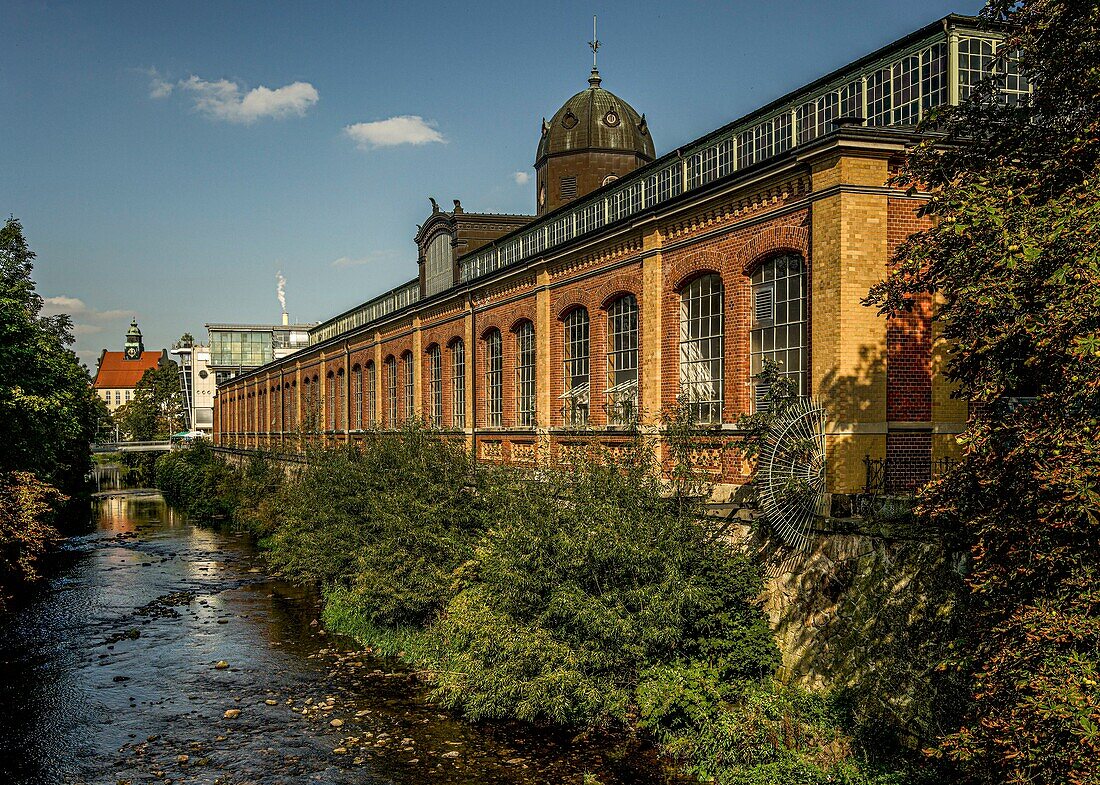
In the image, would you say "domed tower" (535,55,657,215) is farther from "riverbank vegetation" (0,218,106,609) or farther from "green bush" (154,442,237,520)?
"green bush" (154,442,237,520)

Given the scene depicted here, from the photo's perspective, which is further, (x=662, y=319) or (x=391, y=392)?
(x=391, y=392)

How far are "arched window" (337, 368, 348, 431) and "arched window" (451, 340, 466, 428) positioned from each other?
42.9ft

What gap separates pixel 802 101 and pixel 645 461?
7084 mm

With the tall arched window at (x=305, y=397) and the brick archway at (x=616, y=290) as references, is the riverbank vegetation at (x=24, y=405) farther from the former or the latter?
the tall arched window at (x=305, y=397)

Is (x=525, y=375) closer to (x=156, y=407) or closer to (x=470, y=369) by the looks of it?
(x=470, y=369)

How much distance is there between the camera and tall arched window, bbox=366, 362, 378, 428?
36031 mm

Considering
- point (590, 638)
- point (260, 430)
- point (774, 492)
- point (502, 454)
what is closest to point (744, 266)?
point (774, 492)

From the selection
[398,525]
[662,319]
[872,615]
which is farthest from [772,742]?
[398,525]

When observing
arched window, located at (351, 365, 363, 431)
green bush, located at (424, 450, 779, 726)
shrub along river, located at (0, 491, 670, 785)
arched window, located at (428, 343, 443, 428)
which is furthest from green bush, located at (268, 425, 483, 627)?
arched window, located at (351, 365, 363, 431)

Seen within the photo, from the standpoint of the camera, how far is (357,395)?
3909cm

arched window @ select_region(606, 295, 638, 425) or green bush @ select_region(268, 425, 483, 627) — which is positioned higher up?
arched window @ select_region(606, 295, 638, 425)

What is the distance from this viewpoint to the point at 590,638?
12.8 metres

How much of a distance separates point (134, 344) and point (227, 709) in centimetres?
15997

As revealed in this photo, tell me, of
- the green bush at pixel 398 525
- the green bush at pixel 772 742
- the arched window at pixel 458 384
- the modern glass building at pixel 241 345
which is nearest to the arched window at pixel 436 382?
the arched window at pixel 458 384
